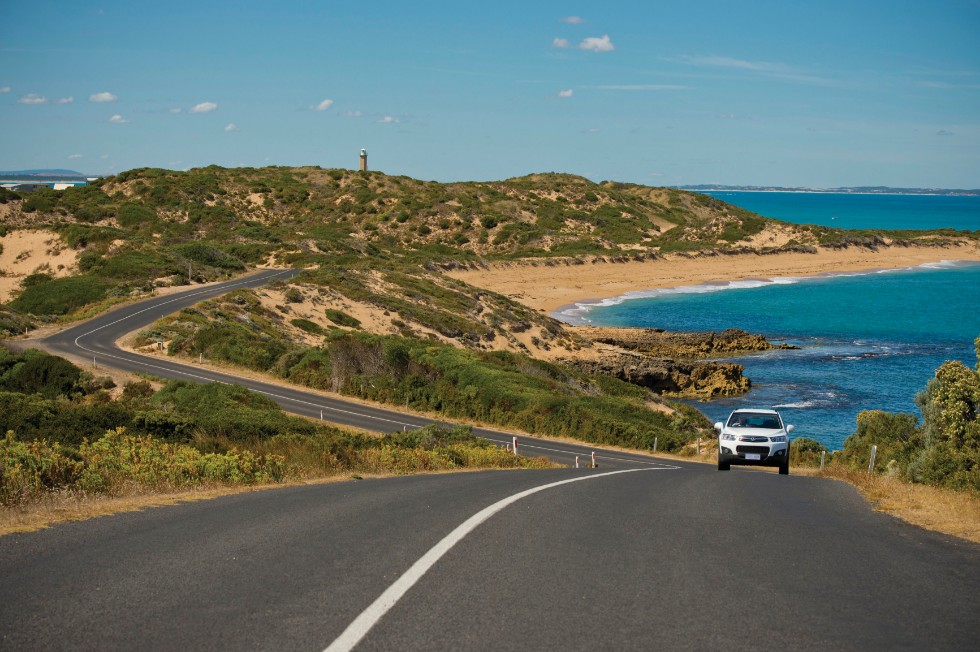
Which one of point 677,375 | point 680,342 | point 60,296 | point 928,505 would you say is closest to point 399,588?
point 928,505

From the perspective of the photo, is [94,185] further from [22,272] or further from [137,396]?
[137,396]

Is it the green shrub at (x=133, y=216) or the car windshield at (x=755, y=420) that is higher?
the green shrub at (x=133, y=216)

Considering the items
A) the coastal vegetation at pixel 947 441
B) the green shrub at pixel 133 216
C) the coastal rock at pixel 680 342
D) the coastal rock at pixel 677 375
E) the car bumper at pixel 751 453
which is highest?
the green shrub at pixel 133 216

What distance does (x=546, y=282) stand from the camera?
108500 millimetres

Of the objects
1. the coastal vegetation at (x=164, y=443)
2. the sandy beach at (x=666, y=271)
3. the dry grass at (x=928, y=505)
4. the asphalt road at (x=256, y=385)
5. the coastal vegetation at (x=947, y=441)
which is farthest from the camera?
the sandy beach at (x=666, y=271)

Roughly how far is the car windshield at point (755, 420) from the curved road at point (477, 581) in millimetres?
10712

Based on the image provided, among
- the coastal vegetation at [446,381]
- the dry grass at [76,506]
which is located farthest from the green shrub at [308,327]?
the dry grass at [76,506]

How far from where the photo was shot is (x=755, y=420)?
840 inches

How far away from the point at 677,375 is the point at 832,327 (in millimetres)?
29836

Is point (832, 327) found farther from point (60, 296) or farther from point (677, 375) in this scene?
point (60, 296)

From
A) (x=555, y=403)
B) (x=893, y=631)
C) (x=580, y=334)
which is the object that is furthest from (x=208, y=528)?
(x=580, y=334)

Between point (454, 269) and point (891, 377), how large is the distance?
59.4 meters

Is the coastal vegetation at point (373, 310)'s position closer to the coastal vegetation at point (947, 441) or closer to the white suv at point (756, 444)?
the coastal vegetation at point (947, 441)

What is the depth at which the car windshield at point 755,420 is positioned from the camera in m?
21.0
